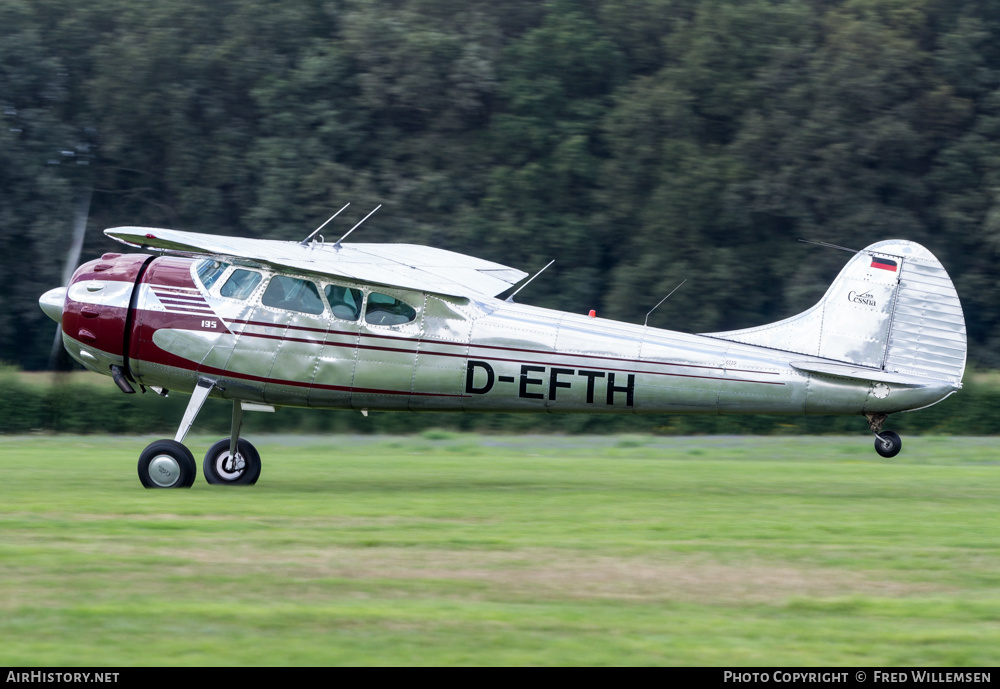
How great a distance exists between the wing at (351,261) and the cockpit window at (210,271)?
83 millimetres

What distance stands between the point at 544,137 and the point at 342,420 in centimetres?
1811

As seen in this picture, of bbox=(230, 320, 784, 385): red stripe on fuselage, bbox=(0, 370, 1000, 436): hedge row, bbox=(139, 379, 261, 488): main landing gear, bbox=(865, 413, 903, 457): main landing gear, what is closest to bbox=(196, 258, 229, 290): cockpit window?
bbox=(230, 320, 784, 385): red stripe on fuselage

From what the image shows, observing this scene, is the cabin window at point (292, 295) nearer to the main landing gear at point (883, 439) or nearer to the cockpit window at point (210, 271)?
the cockpit window at point (210, 271)

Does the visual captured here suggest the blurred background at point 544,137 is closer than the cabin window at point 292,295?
No

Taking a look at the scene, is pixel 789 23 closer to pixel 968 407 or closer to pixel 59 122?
pixel 968 407

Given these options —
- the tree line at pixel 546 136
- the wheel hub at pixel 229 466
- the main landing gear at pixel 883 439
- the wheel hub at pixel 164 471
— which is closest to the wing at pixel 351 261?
the wheel hub at pixel 164 471

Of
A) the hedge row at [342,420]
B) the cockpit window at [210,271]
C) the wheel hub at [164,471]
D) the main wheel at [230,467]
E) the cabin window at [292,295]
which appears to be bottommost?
the hedge row at [342,420]

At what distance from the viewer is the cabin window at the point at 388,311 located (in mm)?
12164

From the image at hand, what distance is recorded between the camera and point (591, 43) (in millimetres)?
40250

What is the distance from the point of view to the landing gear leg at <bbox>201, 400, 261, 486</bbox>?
506 inches

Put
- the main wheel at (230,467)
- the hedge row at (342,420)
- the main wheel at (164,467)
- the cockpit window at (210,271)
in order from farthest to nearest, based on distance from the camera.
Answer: the hedge row at (342,420) → the main wheel at (230,467) → the cockpit window at (210,271) → the main wheel at (164,467)

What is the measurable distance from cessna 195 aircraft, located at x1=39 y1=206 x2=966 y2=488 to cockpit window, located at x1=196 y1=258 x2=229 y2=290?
15 mm

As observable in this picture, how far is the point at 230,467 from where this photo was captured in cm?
1291

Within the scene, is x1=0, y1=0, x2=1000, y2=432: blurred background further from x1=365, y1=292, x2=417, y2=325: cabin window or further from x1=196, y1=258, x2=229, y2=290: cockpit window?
x1=196, y1=258, x2=229, y2=290: cockpit window
